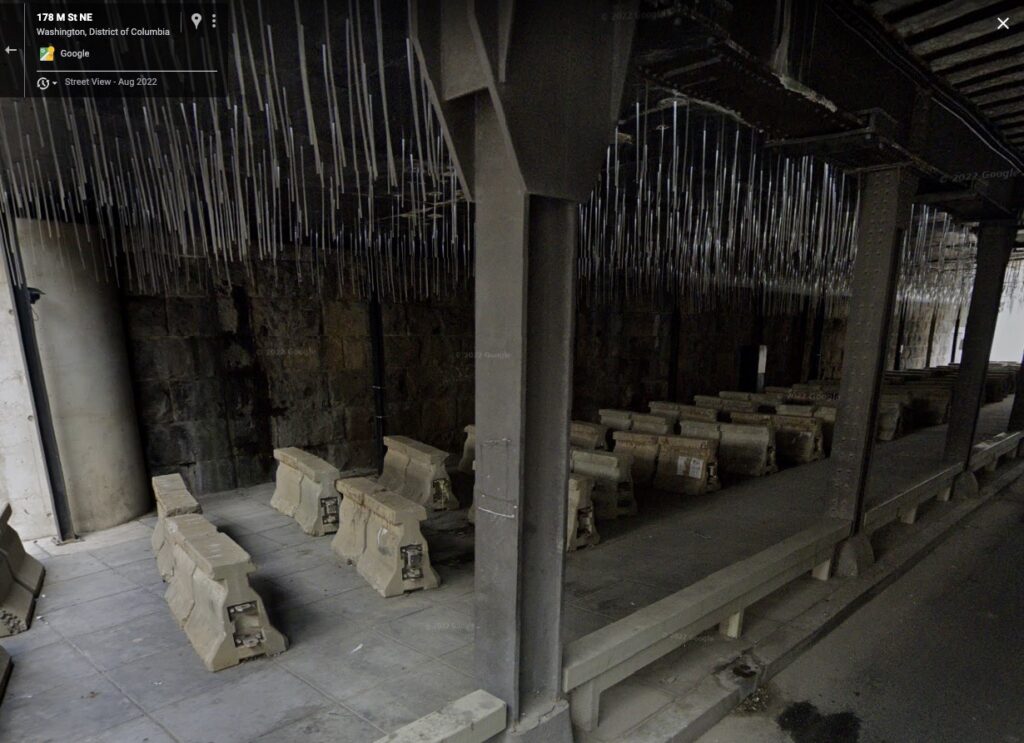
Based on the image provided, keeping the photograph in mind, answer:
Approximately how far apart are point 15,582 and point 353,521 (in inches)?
103

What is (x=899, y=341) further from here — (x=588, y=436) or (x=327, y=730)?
(x=327, y=730)

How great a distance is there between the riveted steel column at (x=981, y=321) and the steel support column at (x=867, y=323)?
11.6 feet

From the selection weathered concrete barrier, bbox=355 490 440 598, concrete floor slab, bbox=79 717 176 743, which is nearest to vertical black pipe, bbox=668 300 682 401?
weathered concrete barrier, bbox=355 490 440 598

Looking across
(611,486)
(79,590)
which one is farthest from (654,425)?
(79,590)

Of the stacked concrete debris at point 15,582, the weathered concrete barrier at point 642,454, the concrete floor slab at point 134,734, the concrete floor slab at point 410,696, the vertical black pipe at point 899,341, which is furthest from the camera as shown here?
the vertical black pipe at point 899,341

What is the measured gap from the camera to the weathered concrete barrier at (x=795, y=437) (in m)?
8.16

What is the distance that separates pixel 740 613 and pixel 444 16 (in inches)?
170

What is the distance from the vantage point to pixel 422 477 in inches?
260

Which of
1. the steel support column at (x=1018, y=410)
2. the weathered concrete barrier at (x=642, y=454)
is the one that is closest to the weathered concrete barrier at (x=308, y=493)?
the weathered concrete barrier at (x=642, y=454)

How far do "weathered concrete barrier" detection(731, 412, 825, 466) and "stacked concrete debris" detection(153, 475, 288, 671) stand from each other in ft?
23.8

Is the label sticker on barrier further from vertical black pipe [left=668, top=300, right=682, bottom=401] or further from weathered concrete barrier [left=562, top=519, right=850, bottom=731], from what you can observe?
vertical black pipe [left=668, top=300, right=682, bottom=401]

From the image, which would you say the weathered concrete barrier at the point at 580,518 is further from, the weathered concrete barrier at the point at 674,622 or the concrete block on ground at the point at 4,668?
the concrete block on ground at the point at 4,668

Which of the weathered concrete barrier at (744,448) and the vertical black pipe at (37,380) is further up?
the vertical black pipe at (37,380)

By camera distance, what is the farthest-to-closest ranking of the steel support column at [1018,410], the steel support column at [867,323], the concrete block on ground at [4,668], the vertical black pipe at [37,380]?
the steel support column at [1018,410] < the vertical black pipe at [37,380] < the steel support column at [867,323] < the concrete block on ground at [4,668]
